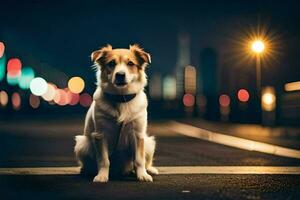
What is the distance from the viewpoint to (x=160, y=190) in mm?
7688

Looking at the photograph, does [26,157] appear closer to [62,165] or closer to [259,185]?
[62,165]

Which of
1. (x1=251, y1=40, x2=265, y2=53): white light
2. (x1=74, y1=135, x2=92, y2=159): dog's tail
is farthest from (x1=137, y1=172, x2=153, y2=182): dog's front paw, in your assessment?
(x1=251, y1=40, x2=265, y2=53): white light

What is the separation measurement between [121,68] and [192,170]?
2.80 meters

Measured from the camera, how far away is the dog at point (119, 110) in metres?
8.07

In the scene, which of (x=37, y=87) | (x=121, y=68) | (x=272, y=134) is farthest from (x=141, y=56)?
(x=37, y=87)

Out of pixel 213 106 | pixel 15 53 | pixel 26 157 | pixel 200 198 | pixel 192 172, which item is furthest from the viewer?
pixel 15 53

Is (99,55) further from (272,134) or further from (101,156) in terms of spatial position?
(272,134)

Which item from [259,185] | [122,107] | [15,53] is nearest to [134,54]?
[122,107]

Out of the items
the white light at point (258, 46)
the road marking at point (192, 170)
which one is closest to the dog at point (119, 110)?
the road marking at point (192, 170)

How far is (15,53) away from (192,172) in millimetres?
194920

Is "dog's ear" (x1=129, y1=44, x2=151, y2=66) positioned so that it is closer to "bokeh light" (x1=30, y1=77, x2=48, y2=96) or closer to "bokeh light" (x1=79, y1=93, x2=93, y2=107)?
"bokeh light" (x1=79, y1=93, x2=93, y2=107)

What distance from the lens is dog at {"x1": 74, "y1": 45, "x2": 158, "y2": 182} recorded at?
8.07 meters

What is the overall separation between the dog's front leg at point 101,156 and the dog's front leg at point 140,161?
1.25 ft

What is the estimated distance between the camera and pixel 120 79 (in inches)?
316
